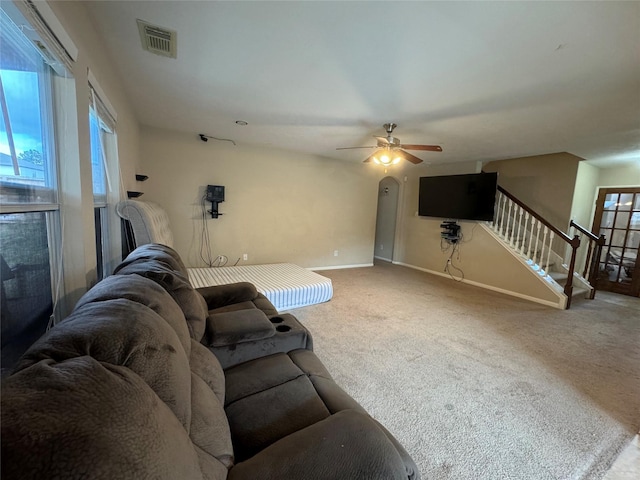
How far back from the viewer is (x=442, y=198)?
5227 millimetres

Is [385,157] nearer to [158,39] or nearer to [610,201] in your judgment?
[158,39]

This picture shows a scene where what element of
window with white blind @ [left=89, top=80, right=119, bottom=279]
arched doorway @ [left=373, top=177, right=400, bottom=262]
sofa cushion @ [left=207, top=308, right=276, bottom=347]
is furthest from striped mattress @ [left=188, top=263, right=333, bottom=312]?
arched doorway @ [left=373, top=177, right=400, bottom=262]

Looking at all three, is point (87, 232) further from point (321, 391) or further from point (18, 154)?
point (321, 391)

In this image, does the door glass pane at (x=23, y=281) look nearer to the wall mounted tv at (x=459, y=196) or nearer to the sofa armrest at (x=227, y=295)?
the sofa armrest at (x=227, y=295)

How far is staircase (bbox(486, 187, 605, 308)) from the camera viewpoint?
14.1ft

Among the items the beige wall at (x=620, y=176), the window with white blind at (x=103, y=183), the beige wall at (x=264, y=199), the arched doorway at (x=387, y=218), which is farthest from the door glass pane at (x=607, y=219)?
the window with white blind at (x=103, y=183)

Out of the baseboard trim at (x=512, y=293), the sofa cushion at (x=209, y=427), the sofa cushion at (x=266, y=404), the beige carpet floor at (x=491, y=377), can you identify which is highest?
the sofa cushion at (x=209, y=427)

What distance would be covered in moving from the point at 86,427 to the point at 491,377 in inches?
102

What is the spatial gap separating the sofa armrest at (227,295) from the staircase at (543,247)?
4.27 metres

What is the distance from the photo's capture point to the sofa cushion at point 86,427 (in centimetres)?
40

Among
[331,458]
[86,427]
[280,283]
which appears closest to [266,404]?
[331,458]

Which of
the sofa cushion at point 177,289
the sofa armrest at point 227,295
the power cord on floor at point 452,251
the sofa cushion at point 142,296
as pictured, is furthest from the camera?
the power cord on floor at point 452,251

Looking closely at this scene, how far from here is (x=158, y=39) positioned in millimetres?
1750

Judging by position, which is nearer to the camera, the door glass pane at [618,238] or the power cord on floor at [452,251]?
the door glass pane at [618,238]
